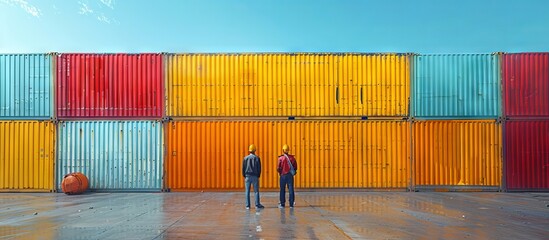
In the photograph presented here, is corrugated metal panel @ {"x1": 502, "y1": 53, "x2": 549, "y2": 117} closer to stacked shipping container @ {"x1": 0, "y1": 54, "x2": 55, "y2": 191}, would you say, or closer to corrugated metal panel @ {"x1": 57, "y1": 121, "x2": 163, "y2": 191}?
corrugated metal panel @ {"x1": 57, "y1": 121, "x2": 163, "y2": 191}

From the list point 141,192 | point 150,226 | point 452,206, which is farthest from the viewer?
point 141,192

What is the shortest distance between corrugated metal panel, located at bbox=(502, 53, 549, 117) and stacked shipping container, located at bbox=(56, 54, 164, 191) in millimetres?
14054

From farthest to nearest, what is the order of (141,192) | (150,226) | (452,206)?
(141,192) → (452,206) → (150,226)

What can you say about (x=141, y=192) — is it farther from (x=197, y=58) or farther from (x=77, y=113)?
(x=197, y=58)

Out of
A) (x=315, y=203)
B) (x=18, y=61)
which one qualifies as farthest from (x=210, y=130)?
(x=18, y=61)

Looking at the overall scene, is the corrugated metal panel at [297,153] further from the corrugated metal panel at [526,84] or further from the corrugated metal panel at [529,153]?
the corrugated metal panel at [526,84]

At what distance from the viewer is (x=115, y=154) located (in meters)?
20.9

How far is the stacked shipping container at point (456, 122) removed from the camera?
20.9 meters

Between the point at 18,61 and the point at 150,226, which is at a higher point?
the point at 18,61

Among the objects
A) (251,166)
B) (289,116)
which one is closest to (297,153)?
(289,116)

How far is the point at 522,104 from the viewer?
21.1 meters

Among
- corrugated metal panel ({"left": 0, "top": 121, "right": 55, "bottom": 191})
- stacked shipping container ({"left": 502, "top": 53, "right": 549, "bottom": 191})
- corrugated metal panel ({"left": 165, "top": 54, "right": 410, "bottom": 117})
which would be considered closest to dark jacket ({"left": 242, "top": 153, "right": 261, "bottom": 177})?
corrugated metal panel ({"left": 165, "top": 54, "right": 410, "bottom": 117})

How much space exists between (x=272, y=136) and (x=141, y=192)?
567 cm

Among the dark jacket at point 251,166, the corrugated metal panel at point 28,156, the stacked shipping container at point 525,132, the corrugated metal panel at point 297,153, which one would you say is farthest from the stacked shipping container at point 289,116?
the dark jacket at point 251,166
